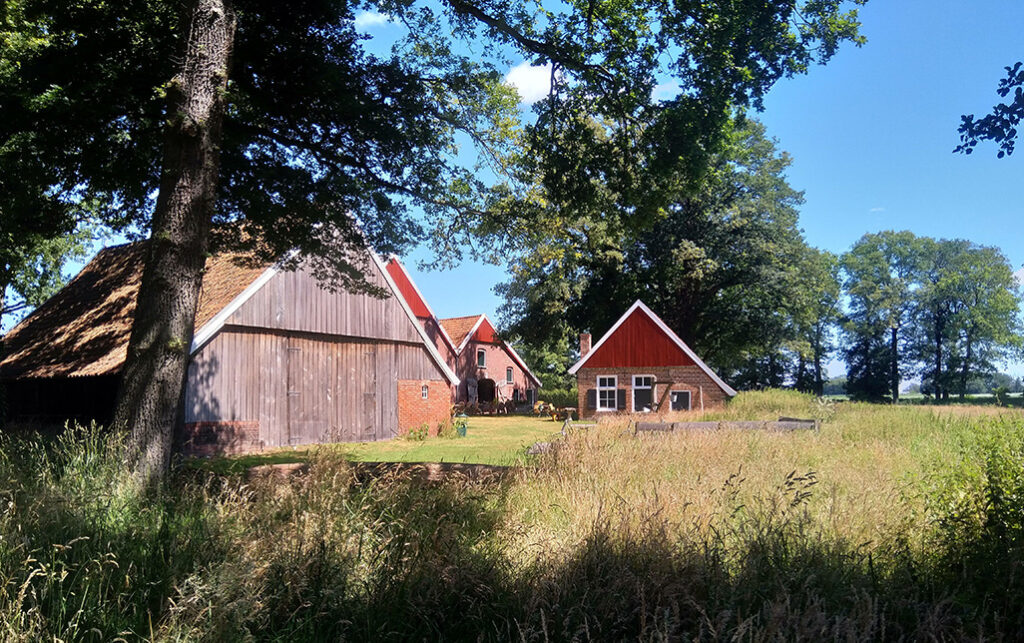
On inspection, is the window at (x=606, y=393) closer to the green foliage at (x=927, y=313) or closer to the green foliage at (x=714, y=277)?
the green foliage at (x=714, y=277)

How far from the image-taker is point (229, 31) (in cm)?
747

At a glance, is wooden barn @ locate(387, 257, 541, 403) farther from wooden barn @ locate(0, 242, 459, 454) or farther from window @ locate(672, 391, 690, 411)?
wooden barn @ locate(0, 242, 459, 454)

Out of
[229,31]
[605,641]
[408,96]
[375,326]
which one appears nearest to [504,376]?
[375,326]

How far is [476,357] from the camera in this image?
4850cm

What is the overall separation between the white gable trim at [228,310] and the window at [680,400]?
20.6 m

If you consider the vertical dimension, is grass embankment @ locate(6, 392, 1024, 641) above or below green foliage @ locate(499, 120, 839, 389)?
below

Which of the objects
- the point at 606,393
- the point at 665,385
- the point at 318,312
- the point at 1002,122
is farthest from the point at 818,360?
the point at 1002,122

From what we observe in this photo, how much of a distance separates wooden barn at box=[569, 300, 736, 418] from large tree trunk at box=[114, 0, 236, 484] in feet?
89.5

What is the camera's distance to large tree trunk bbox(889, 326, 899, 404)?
59.9 metres

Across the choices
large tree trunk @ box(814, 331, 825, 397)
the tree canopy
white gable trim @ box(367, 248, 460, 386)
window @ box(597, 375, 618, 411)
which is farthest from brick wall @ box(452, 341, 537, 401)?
the tree canopy

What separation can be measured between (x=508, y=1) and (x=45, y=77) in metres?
7.46

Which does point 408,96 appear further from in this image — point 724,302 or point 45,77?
point 724,302

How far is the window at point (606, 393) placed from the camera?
33.8 metres

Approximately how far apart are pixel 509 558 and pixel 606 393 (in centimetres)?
2969
